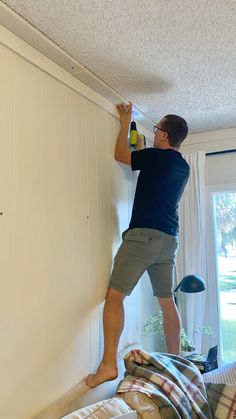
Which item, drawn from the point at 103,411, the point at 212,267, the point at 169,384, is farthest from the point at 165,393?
the point at 212,267

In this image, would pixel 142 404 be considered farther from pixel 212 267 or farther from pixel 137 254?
pixel 212 267

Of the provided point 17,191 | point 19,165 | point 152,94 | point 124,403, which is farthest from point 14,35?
point 124,403

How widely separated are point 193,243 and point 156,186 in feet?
3.28

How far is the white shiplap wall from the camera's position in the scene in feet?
4.44

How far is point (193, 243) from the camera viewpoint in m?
2.86

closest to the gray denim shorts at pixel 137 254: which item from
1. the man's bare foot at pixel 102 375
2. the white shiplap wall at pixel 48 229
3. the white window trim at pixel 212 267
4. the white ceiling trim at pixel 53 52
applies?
the white shiplap wall at pixel 48 229

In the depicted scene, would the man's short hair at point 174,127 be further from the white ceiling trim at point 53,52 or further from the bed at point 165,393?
the bed at point 165,393

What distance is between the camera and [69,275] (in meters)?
1.69

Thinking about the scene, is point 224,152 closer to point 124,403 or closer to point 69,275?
point 69,275

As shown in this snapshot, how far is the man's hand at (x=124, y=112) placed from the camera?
224cm

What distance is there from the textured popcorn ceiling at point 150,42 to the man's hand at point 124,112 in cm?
6

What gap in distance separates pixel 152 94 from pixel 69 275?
47.9 inches

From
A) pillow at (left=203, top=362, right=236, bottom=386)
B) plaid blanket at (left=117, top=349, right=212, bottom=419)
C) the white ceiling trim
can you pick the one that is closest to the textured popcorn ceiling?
the white ceiling trim

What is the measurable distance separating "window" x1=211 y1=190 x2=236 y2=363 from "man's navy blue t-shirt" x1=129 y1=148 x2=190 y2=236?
1.07m
